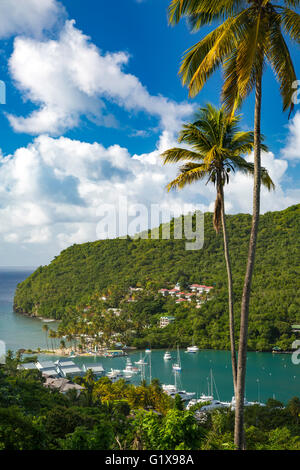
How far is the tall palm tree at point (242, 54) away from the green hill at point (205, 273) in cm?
4249

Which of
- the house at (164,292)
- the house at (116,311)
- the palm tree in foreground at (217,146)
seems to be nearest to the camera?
the palm tree in foreground at (217,146)

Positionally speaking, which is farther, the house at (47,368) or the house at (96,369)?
the house at (96,369)

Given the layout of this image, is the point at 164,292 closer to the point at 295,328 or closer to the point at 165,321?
the point at 165,321

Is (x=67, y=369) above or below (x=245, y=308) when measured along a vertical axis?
below

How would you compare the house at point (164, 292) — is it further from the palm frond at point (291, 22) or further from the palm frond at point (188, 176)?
the palm frond at point (291, 22)

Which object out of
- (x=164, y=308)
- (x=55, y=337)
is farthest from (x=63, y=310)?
(x=164, y=308)

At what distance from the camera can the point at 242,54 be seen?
452 cm

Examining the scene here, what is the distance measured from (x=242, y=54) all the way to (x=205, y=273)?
215ft

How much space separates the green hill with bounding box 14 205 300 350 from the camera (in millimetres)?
48344

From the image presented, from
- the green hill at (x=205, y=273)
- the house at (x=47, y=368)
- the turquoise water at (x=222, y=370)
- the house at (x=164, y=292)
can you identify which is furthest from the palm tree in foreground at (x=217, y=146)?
the house at (x=164, y=292)

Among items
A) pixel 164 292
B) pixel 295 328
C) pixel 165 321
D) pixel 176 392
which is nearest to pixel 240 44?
pixel 176 392

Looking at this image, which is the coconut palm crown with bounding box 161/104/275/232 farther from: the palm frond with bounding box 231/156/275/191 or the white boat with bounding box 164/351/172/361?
the white boat with bounding box 164/351/172/361

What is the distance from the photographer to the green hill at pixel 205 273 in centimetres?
4834

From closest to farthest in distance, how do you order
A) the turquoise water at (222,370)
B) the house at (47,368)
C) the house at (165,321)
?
the turquoise water at (222,370)
the house at (47,368)
the house at (165,321)
